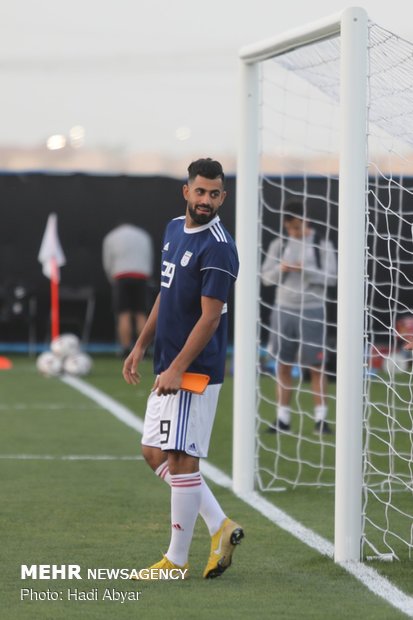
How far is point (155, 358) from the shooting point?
6.91 meters

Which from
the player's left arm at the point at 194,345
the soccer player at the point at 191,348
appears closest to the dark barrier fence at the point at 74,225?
the soccer player at the point at 191,348

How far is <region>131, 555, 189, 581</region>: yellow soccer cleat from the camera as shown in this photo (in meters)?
6.77

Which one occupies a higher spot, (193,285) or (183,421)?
(193,285)

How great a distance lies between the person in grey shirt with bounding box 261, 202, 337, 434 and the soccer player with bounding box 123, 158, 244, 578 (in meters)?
5.50

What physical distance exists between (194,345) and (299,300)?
248 inches

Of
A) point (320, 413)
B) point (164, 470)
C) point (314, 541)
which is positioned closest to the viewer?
point (164, 470)

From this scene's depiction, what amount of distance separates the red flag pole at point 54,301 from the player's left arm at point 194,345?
44.1 feet

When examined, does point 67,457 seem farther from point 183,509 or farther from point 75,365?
point 75,365

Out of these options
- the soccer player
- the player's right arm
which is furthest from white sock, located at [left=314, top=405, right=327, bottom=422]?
the soccer player

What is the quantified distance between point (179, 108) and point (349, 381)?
882 inches

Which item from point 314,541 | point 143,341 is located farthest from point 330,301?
point 143,341

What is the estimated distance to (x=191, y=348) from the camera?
21.5ft

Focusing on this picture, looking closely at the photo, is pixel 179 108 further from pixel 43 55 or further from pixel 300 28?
pixel 300 28

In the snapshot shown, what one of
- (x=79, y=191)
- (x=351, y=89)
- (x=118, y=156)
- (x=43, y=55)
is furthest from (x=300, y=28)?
(x=43, y=55)
